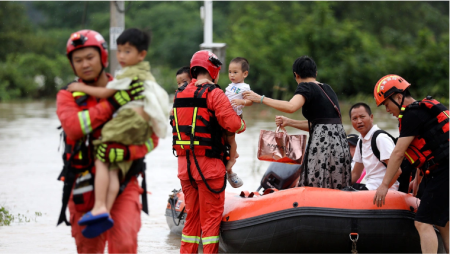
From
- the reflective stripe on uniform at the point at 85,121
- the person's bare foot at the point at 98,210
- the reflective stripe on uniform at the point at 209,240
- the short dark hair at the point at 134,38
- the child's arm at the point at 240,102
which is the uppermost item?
the short dark hair at the point at 134,38

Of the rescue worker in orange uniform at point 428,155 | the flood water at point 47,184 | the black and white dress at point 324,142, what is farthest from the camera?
the flood water at point 47,184

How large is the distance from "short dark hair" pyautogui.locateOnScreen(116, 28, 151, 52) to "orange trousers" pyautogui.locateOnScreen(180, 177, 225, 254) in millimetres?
1749

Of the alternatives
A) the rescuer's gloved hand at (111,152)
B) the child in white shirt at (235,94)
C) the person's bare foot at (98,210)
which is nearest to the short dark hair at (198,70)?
the child in white shirt at (235,94)

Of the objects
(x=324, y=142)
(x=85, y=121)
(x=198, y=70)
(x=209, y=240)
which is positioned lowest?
(x=209, y=240)

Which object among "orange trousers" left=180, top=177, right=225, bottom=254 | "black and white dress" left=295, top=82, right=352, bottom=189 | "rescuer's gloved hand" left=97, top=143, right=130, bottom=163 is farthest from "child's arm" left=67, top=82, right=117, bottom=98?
"black and white dress" left=295, top=82, right=352, bottom=189

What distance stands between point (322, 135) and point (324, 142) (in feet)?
0.22

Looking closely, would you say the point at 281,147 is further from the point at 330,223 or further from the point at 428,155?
the point at 428,155

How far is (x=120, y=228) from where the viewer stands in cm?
379

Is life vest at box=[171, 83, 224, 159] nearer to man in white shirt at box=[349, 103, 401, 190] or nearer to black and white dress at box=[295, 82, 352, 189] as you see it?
black and white dress at box=[295, 82, 352, 189]

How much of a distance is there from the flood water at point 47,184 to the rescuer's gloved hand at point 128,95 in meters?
2.98

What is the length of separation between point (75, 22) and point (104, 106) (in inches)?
2542

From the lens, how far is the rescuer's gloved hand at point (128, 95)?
3750mm

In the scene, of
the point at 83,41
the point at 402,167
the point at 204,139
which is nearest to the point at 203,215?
the point at 204,139

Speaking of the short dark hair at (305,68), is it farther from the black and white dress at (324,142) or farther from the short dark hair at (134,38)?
the short dark hair at (134,38)
